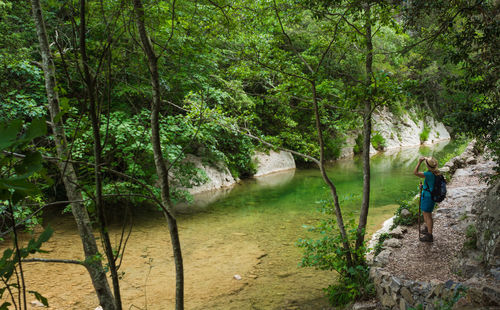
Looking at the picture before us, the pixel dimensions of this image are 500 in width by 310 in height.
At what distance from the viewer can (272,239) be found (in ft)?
28.0

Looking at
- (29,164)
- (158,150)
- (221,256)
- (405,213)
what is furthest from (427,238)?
(29,164)

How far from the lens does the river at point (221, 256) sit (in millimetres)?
5672

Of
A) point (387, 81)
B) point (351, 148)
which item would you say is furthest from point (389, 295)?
point (351, 148)

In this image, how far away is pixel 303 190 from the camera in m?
14.3

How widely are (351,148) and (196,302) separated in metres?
22.0

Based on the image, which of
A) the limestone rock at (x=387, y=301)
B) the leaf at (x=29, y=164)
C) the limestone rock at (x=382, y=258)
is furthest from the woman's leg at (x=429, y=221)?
the leaf at (x=29, y=164)

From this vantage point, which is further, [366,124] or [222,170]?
[222,170]

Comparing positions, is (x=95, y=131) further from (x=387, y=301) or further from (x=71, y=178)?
(x=387, y=301)

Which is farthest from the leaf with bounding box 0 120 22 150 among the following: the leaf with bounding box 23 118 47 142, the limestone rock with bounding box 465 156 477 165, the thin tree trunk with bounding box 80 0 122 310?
the limestone rock with bounding box 465 156 477 165

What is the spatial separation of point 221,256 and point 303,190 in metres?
7.43

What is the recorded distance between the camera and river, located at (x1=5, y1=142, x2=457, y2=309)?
18.6 feet

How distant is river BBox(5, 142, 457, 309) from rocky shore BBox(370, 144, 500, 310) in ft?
3.60

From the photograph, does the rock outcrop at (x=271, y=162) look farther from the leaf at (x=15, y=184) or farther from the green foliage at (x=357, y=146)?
the leaf at (x=15, y=184)

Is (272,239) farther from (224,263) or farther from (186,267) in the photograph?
(186,267)
